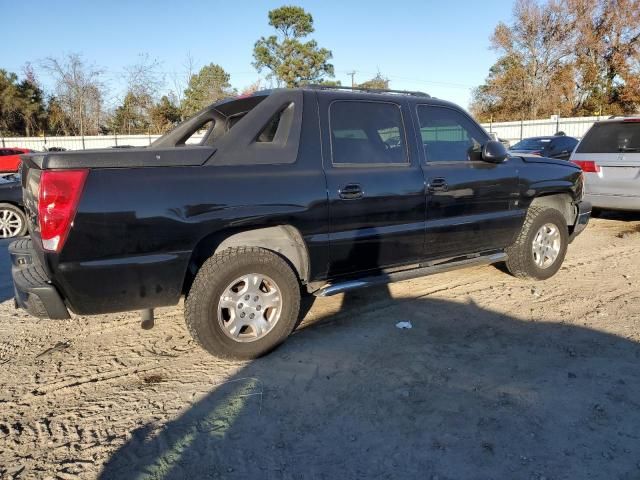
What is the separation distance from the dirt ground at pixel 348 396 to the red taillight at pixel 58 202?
106 centimetres

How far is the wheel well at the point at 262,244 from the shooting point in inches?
136

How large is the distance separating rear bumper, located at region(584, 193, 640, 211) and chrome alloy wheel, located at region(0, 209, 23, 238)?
31.3 feet

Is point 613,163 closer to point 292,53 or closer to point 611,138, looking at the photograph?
point 611,138

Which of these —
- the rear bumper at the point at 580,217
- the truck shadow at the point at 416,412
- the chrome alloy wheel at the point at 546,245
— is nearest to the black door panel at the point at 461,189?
the chrome alloy wheel at the point at 546,245

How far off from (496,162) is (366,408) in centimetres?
280

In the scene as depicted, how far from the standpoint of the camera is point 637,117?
25.1 ft

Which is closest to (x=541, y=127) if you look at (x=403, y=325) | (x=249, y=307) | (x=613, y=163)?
(x=613, y=163)

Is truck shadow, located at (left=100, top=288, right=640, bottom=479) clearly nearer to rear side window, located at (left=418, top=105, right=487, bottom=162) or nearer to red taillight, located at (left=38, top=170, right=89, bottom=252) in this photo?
red taillight, located at (left=38, top=170, right=89, bottom=252)

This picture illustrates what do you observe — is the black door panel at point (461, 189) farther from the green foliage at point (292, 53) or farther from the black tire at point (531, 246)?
the green foliage at point (292, 53)

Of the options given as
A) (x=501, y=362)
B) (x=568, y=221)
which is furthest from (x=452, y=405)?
(x=568, y=221)

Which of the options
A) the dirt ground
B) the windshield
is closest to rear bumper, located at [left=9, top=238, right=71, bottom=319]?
the dirt ground

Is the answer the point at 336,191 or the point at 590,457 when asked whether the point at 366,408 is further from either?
the point at 336,191

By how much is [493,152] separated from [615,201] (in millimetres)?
4488

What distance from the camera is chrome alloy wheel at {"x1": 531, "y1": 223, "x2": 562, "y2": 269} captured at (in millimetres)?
5215
